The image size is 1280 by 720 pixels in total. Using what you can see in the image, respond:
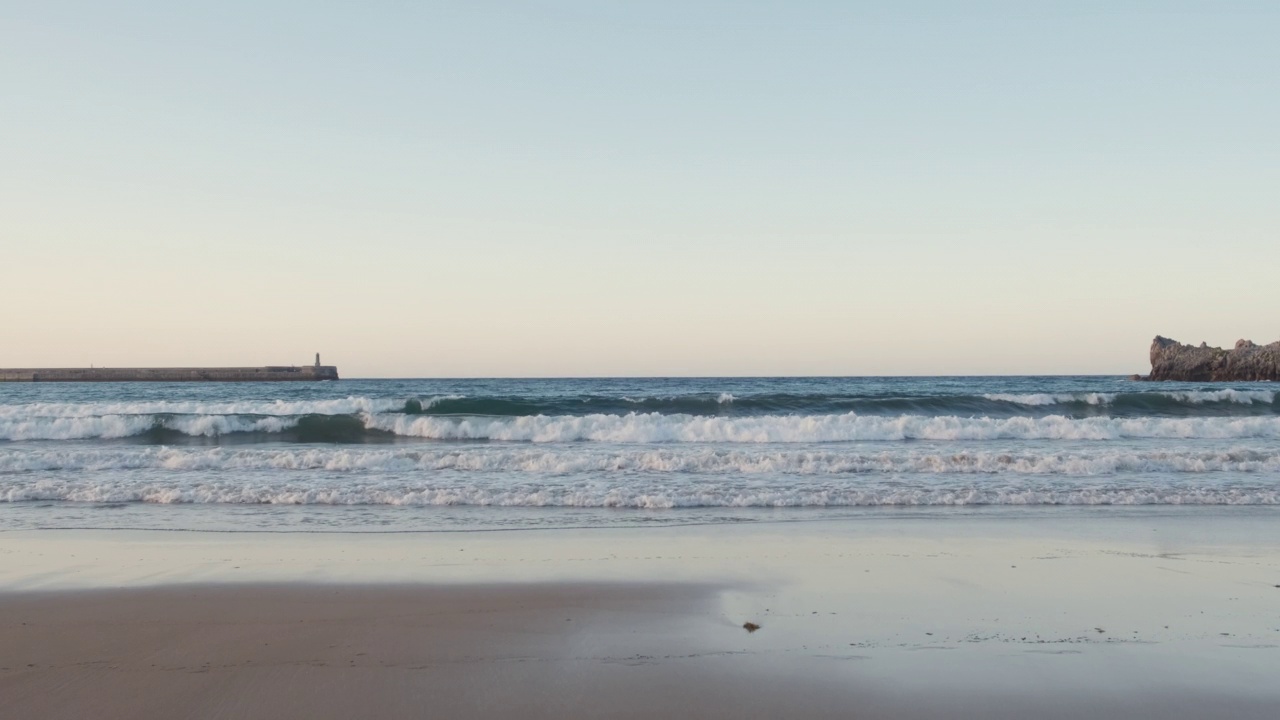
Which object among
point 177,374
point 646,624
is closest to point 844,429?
point 646,624

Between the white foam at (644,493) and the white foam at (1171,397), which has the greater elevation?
the white foam at (1171,397)

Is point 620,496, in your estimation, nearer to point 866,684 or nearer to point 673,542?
point 673,542

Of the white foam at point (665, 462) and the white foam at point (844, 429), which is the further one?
the white foam at point (844, 429)

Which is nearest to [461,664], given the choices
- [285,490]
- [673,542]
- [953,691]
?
[953,691]

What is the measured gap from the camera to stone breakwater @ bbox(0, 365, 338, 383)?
75250mm

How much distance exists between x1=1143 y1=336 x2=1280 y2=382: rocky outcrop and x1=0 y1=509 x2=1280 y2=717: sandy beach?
55.3 metres

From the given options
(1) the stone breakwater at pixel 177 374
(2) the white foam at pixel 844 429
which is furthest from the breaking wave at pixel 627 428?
(1) the stone breakwater at pixel 177 374

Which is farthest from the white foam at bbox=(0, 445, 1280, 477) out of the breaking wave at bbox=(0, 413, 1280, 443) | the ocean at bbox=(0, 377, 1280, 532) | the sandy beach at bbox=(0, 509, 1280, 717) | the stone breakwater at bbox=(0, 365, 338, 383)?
the stone breakwater at bbox=(0, 365, 338, 383)

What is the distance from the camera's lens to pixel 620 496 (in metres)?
10.1

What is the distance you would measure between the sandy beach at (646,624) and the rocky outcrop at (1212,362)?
181ft

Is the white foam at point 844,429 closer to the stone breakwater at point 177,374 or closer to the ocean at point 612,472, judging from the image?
the ocean at point 612,472

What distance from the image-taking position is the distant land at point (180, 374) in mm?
75188

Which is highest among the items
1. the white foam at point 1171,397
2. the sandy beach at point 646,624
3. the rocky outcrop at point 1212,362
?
the rocky outcrop at point 1212,362

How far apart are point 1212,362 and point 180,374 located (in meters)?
81.3
